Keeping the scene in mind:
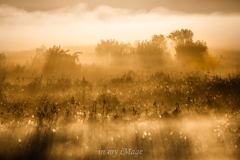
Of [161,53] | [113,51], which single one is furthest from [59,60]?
[161,53]

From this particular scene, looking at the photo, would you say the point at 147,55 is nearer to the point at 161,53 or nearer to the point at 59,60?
the point at 161,53

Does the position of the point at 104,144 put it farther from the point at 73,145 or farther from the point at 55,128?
the point at 55,128

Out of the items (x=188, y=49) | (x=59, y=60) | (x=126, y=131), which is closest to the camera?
(x=126, y=131)

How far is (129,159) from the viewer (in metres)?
5.15

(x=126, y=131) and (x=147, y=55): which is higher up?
(x=147, y=55)

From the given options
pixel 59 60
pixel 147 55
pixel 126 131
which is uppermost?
pixel 147 55

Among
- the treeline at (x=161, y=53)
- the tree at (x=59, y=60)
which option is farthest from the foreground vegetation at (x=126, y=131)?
the treeline at (x=161, y=53)

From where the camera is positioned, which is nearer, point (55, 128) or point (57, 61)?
point (55, 128)

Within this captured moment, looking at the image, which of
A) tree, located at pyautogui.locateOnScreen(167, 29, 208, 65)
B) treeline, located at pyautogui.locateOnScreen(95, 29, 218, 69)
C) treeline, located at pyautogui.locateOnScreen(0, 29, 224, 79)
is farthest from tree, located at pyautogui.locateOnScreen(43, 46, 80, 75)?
tree, located at pyautogui.locateOnScreen(167, 29, 208, 65)

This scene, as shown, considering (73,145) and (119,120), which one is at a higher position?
(119,120)

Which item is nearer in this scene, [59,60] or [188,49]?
[59,60]

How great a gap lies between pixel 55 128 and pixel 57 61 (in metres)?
19.5

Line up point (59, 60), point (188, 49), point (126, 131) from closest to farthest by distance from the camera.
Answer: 1. point (126, 131)
2. point (59, 60)
3. point (188, 49)

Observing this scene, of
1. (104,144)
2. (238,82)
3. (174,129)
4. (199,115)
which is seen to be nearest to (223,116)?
(199,115)
